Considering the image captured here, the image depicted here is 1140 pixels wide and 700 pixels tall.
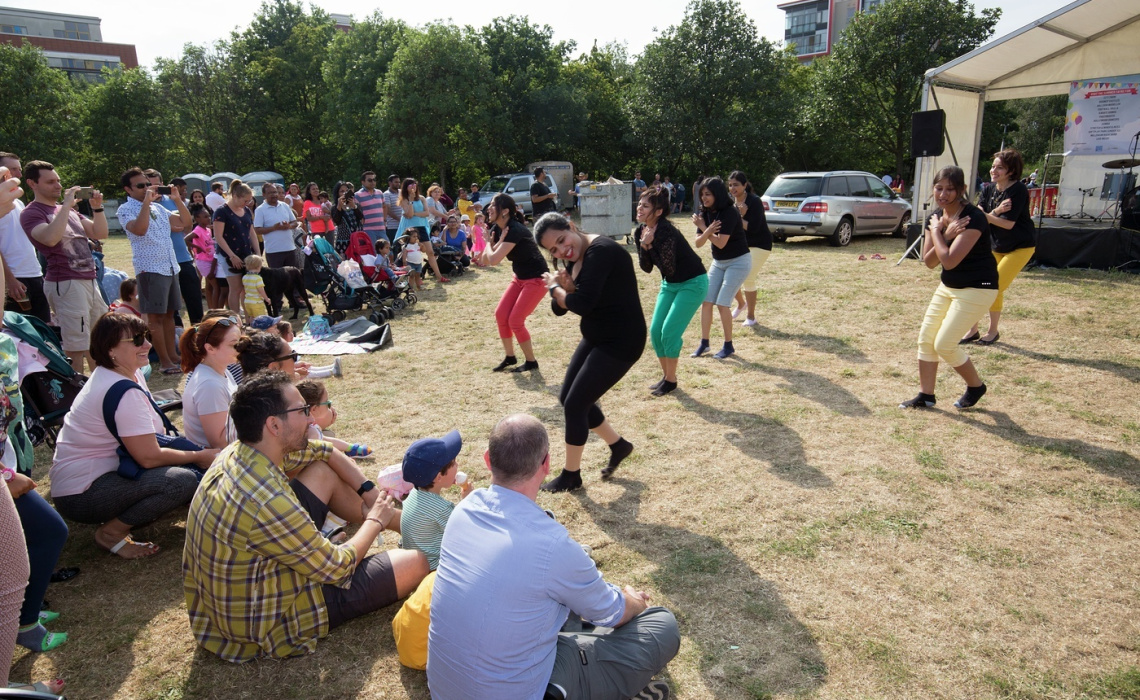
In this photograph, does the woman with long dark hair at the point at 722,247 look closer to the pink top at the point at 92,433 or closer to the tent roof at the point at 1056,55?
the pink top at the point at 92,433

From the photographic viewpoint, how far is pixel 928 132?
1152 cm

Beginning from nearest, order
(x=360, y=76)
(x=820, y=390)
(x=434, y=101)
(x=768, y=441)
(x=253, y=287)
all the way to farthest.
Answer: (x=768, y=441), (x=820, y=390), (x=253, y=287), (x=434, y=101), (x=360, y=76)

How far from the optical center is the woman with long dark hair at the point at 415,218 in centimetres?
1203

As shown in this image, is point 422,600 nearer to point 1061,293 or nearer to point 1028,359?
point 1028,359

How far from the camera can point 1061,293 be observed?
9031mm

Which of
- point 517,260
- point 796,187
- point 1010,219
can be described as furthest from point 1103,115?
point 517,260

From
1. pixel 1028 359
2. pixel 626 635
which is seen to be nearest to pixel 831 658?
pixel 626 635

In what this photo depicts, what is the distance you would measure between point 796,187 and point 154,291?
1249 centimetres

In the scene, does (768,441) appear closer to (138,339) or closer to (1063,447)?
(1063,447)

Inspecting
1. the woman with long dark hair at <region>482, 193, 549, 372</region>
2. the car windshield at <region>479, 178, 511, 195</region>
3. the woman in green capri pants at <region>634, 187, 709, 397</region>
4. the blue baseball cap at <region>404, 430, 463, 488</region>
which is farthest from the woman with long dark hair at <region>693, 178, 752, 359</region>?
the car windshield at <region>479, 178, 511, 195</region>

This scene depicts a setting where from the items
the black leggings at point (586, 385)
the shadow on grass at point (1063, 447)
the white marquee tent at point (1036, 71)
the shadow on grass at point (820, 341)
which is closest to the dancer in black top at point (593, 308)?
the black leggings at point (586, 385)

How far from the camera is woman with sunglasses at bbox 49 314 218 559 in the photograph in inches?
133

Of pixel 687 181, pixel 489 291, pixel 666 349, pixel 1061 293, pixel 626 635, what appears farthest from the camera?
pixel 687 181

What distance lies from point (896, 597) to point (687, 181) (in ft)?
101
